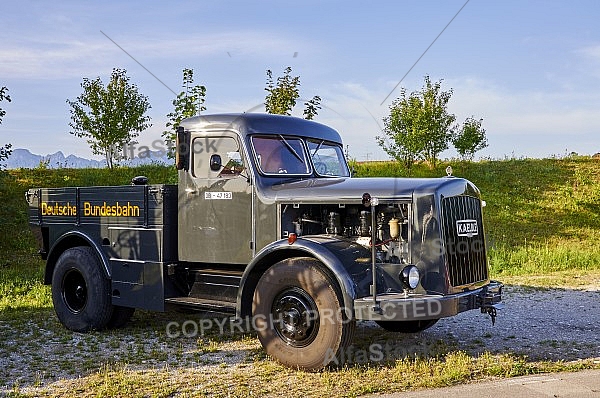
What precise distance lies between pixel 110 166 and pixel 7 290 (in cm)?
1530

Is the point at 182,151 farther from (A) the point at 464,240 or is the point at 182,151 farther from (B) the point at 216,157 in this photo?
(A) the point at 464,240

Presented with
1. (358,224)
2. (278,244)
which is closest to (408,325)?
(358,224)

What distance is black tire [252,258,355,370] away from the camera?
21.9 ft

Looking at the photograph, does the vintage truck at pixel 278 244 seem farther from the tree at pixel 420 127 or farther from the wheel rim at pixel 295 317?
the tree at pixel 420 127

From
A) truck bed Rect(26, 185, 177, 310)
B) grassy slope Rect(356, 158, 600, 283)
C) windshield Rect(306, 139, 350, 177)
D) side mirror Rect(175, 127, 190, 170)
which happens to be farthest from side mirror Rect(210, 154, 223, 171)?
grassy slope Rect(356, 158, 600, 283)

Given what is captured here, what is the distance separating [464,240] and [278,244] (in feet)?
6.51

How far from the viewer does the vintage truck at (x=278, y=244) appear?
6.81 m

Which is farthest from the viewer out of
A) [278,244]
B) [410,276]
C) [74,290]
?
[74,290]

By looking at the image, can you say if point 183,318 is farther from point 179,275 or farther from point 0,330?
point 0,330

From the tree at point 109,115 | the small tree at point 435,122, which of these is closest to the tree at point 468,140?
the small tree at point 435,122

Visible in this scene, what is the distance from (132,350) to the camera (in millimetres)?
7965

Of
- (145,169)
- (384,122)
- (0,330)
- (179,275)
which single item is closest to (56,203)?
(0,330)

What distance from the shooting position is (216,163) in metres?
7.98

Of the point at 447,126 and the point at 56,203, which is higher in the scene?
the point at 447,126
